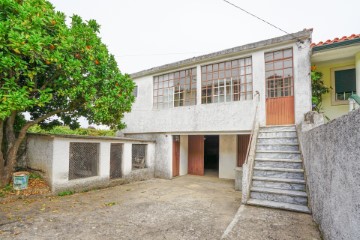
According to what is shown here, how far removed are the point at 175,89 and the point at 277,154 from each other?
6.25 m

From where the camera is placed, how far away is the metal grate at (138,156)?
10.3 m

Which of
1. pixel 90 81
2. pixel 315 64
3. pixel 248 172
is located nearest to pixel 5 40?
pixel 90 81

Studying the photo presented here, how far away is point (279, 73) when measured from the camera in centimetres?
799

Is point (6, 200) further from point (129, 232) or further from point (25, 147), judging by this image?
point (129, 232)

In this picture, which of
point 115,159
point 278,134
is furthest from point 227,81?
point 115,159

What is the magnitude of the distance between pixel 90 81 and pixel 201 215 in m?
5.25

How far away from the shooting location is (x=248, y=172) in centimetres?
546

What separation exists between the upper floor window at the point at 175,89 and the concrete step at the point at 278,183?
17.5 ft

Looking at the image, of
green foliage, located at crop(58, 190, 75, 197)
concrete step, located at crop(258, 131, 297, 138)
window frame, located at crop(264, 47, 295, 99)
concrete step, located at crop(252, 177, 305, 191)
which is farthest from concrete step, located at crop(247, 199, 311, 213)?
green foliage, located at crop(58, 190, 75, 197)

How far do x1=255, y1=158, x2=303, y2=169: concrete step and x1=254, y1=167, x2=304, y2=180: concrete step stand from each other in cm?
25

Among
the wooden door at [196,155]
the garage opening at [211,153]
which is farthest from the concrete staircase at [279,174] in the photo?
the garage opening at [211,153]

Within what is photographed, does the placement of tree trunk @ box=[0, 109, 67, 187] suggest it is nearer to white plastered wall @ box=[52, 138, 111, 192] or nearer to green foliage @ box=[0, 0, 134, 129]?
green foliage @ box=[0, 0, 134, 129]

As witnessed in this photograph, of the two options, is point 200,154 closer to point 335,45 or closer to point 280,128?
point 280,128

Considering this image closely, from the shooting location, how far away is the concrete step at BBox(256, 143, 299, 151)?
6.33 meters
